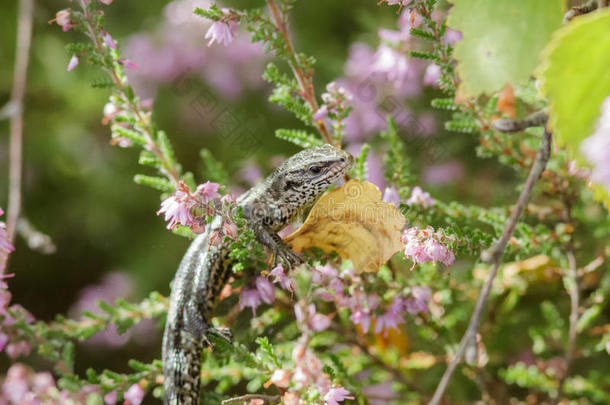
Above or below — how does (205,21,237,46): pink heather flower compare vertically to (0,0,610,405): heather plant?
above

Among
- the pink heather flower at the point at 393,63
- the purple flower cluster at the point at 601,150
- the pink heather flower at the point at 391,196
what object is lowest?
the purple flower cluster at the point at 601,150

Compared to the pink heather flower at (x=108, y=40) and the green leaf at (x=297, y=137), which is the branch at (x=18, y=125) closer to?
the pink heather flower at (x=108, y=40)

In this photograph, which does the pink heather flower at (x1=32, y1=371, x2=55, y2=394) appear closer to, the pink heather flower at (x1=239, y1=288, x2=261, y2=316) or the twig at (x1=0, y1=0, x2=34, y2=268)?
the pink heather flower at (x1=239, y1=288, x2=261, y2=316)

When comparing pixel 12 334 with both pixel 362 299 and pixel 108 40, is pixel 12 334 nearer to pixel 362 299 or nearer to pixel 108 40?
pixel 108 40

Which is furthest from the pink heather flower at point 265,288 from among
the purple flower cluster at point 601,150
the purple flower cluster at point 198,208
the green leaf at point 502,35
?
the purple flower cluster at point 601,150

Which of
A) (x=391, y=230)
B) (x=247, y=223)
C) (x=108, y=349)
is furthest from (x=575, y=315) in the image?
(x=108, y=349)

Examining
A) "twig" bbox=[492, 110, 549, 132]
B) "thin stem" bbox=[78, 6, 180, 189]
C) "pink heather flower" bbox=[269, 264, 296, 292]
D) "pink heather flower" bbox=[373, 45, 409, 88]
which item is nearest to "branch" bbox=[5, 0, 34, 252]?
"thin stem" bbox=[78, 6, 180, 189]

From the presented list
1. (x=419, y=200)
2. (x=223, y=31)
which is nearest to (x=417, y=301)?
(x=419, y=200)
